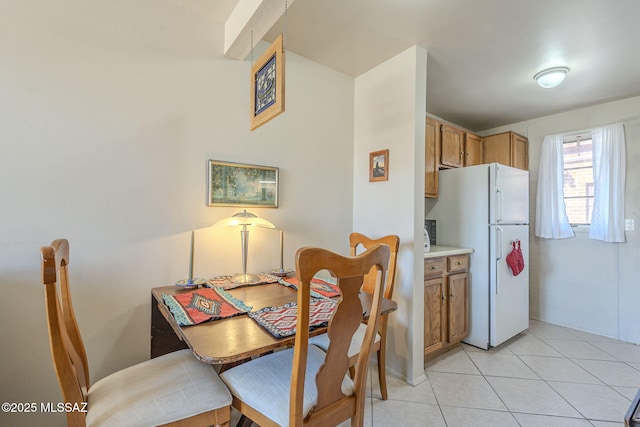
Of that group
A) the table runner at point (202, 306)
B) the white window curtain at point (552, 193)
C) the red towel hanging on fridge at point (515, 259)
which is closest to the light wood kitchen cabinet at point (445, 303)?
the red towel hanging on fridge at point (515, 259)

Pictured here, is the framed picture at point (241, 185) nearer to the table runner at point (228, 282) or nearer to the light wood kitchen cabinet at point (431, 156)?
the table runner at point (228, 282)

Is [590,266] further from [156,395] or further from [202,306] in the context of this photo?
[156,395]

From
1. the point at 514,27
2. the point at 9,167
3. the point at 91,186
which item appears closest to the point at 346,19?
the point at 514,27

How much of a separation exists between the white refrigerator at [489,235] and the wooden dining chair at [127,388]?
244cm

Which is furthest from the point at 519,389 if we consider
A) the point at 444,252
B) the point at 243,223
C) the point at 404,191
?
the point at 243,223

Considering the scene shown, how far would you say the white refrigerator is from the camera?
258cm

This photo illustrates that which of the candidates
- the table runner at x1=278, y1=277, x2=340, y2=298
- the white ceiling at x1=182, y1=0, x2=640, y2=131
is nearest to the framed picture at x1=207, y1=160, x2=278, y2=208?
the table runner at x1=278, y1=277, x2=340, y2=298

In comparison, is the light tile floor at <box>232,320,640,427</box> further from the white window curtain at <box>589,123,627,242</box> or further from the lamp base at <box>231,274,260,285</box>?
the white window curtain at <box>589,123,627,242</box>

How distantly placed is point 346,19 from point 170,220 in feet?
5.68

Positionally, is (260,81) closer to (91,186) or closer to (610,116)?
(91,186)

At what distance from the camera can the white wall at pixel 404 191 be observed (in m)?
2.12

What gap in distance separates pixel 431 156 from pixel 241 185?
6.19 feet

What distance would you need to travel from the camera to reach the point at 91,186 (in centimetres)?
152

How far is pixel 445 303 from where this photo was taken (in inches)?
97.4
